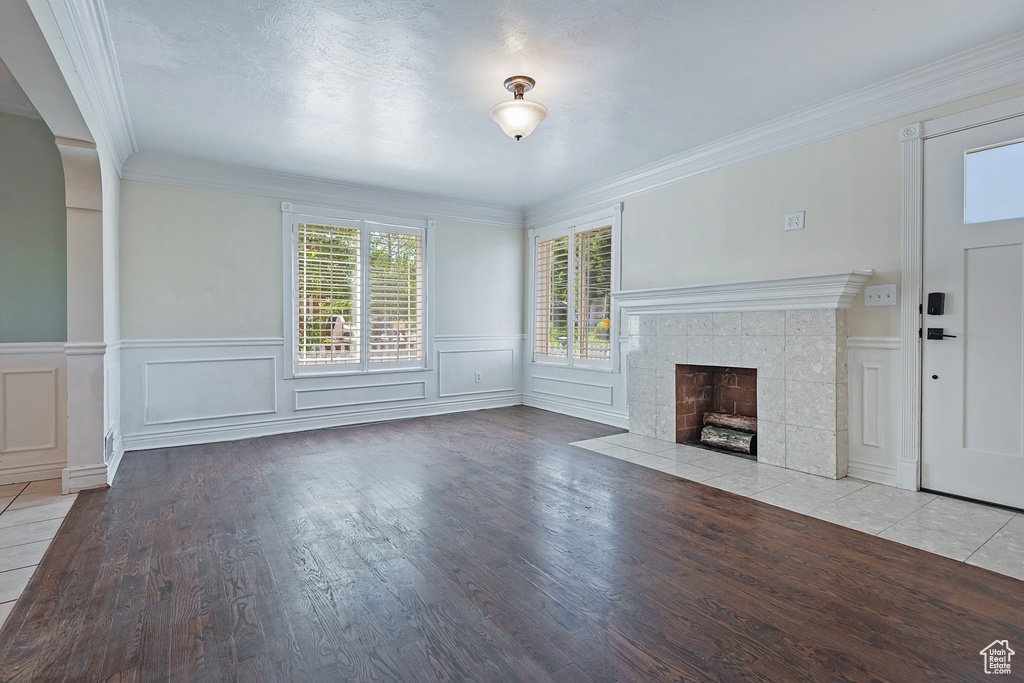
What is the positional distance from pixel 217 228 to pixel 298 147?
123 centimetres

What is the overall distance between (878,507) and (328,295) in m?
4.96

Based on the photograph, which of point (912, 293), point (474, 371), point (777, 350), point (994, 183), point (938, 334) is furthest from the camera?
point (474, 371)

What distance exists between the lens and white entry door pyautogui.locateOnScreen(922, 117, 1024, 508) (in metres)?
2.85

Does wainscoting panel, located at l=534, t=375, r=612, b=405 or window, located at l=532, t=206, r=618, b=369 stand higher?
window, located at l=532, t=206, r=618, b=369

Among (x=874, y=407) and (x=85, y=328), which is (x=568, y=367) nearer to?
(x=874, y=407)

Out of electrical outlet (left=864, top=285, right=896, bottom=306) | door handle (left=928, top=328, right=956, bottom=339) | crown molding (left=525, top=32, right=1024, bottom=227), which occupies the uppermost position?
crown molding (left=525, top=32, right=1024, bottom=227)

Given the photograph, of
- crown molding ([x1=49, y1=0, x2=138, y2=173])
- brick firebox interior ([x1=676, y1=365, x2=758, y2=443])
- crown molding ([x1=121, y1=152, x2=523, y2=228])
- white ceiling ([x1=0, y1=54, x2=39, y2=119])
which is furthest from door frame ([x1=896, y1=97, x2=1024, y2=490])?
white ceiling ([x1=0, y1=54, x2=39, y2=119])

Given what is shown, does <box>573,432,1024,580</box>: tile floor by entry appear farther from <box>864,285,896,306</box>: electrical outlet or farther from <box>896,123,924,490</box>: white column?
<box>864,285,896,306</box>: electrical outlet

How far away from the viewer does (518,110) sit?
3.22 meters

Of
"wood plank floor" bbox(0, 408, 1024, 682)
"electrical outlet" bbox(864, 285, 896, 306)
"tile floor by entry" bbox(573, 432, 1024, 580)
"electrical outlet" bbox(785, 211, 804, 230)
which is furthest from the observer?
"electrical outlet" bbox(785, 211, 804, 230)

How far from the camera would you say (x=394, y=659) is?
1638mm

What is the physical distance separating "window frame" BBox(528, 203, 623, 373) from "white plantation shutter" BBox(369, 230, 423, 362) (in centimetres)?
151

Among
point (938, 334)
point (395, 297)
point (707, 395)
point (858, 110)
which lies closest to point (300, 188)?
point (395, 297)

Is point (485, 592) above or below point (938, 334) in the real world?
below
